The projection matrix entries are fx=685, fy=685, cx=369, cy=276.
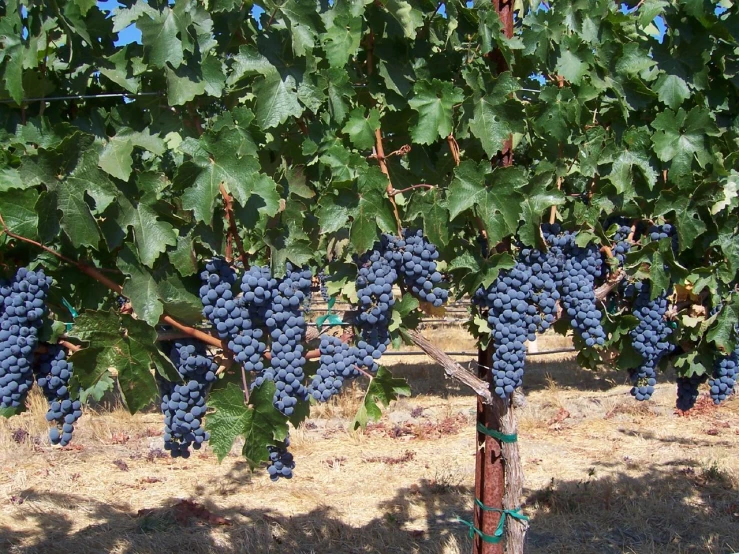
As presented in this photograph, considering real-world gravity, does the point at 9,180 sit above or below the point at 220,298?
above

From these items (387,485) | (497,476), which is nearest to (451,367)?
(497,476)

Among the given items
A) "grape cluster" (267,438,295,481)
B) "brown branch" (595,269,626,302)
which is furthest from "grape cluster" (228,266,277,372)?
"brown branch" (595,269,626,302)

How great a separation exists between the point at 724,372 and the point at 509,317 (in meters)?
1.27

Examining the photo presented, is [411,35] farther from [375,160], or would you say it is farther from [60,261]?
[60,261]

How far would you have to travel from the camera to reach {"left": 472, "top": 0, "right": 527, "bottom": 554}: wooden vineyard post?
279 cm

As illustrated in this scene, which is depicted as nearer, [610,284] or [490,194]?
[490,194]

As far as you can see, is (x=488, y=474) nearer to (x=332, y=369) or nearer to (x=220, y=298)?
(x=332, y=369)

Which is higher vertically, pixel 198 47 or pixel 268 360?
pixel 198 47

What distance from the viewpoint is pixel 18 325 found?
79.5 inches

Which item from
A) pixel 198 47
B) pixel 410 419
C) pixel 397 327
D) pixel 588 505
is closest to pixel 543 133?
pixel 397 327

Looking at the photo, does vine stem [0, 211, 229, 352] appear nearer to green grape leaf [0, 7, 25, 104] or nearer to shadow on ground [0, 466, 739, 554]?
green grape leaf [0, 7, 25, 104]

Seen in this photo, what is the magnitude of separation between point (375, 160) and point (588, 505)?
15.0 feet

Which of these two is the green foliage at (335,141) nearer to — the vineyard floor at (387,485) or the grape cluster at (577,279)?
the grape cluster at (577,279)

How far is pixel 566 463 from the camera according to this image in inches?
277
